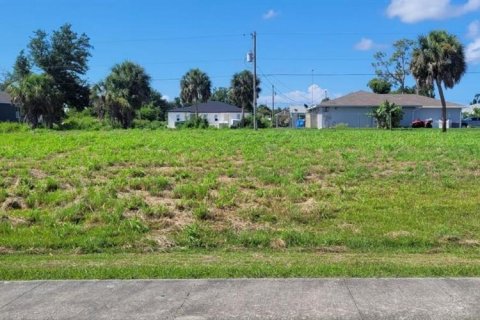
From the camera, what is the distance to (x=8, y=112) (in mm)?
72938

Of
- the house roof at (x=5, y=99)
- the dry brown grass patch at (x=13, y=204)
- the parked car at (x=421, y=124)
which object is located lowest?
the dry brown grass patch at (x=13, y=204)

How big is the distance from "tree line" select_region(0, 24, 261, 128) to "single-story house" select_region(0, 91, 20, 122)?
3.84 meters

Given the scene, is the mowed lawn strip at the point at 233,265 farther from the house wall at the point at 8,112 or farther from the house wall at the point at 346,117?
the house wall at the point at 8,112

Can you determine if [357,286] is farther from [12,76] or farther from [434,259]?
[12,76]

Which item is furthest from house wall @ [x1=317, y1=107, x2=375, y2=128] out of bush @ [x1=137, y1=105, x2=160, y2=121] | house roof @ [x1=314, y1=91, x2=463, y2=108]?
bush @ [x1=137, y1=105, x2=160, y2=121]

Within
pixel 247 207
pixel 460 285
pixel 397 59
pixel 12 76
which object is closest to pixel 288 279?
pixel 460 285

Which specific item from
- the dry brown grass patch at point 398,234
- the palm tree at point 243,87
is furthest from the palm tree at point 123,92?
the dry brown grass patch at point 398,234

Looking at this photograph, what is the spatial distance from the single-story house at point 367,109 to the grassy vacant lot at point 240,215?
44.7 metres

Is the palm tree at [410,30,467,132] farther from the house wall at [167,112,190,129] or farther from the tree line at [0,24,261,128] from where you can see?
the house wall at [167,112,190,129]

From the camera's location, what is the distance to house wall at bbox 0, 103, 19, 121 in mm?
71575

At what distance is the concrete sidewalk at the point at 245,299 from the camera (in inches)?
215

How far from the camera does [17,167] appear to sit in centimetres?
1666

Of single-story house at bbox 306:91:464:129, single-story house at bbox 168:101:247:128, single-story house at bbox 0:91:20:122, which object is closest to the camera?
single-story house at bbox 306:91:464:129

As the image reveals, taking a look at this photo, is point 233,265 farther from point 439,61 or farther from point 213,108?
point 213,108
